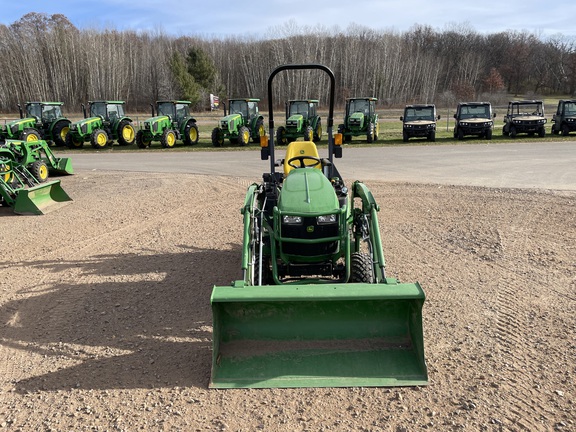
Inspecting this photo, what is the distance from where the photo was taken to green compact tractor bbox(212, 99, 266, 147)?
20.6 metres

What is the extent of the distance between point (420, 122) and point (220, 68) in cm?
4234

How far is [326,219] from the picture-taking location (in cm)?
400

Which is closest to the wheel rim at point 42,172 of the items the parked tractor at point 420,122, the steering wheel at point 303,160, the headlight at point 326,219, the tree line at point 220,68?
the steering wheel at point 303,160

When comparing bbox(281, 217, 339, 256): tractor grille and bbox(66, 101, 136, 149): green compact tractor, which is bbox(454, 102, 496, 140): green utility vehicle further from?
bbox(281, 217, 339, 256): tractor grille

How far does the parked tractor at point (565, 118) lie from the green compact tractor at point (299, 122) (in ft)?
36.6

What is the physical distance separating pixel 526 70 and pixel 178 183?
227ft

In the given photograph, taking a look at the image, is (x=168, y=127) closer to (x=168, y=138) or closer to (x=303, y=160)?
(x=168, y=138)

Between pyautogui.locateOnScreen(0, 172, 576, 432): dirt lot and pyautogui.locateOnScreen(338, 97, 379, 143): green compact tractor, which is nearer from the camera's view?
pyautogui.locateOnScreen(0, 172, 576, 432): dirt lot

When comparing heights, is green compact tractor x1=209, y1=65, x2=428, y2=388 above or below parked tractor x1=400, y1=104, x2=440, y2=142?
below

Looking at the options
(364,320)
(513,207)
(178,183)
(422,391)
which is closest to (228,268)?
(364,320)

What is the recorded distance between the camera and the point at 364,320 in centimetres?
346

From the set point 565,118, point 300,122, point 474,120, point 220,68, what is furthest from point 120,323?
point 220,68

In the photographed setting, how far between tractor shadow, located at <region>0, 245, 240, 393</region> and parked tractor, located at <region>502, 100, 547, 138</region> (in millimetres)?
19670

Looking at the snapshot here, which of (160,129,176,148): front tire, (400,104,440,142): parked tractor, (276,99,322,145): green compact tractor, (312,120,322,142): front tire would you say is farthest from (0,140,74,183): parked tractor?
(400,104,440,142): parked tractor
